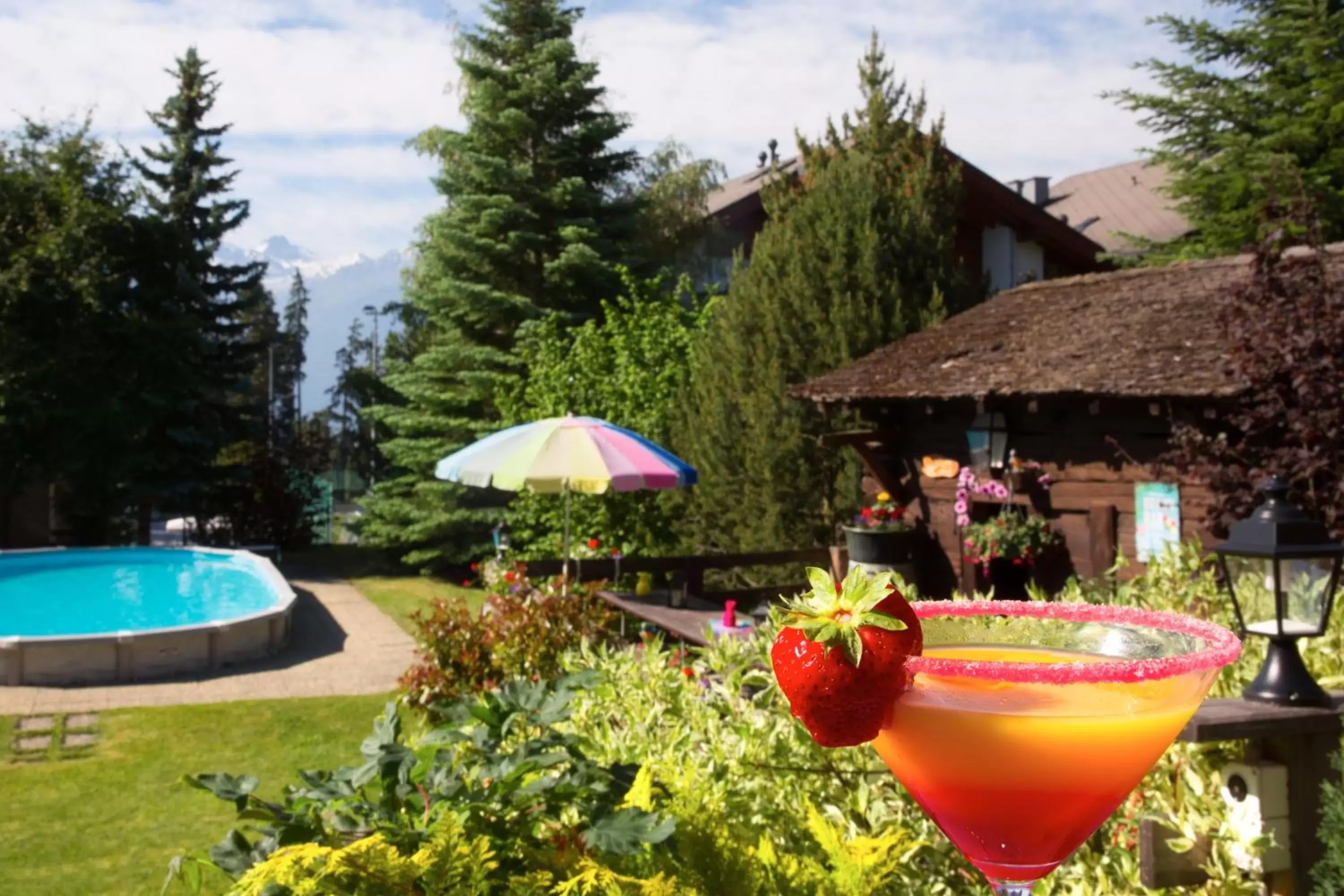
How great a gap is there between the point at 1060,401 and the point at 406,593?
1126 centimetres

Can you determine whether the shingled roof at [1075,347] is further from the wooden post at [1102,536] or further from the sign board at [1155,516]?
the wooden post at [1102,536]

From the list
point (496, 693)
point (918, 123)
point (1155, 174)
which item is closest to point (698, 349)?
point (918, 123)

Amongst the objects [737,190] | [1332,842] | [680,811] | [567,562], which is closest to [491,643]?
[567,562]

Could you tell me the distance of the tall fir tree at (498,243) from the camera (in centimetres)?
1881

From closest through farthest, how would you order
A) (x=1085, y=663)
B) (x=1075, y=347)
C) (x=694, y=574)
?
(x=1085, y=663) < (x=1075, y=347) < (x=694, y=574)

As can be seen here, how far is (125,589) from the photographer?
17906mm

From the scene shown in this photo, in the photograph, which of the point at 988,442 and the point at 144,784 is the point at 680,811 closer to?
the point at 144,784

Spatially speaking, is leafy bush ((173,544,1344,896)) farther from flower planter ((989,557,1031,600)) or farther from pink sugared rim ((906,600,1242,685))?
flower planter ((989,557,1031,600))

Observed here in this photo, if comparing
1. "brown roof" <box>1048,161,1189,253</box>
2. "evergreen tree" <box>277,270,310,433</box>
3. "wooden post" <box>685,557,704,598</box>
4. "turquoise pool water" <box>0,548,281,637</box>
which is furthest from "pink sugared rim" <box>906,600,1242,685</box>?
"evergreen tree" <box>277,270,310,433</box>

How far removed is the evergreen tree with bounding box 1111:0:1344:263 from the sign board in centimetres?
782

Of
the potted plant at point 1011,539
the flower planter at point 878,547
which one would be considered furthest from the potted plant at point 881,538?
the potted plant at point 1011,539

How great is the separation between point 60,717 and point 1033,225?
1511 centimetres

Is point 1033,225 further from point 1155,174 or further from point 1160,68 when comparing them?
point 1155,174

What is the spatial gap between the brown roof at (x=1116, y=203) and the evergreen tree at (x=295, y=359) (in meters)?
26.3
